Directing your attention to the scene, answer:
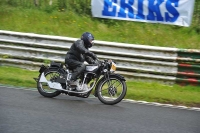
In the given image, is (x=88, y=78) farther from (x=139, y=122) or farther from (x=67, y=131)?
(x=67, y=131)

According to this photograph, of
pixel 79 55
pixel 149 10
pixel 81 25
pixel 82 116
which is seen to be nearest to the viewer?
pixel 82 116

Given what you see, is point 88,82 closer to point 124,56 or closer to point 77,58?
point 77,58

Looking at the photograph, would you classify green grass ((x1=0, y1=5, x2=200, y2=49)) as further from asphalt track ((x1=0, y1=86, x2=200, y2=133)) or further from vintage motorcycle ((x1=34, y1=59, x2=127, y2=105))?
asphalt track ((x1=0, y1=86, x2=200, y2=133))

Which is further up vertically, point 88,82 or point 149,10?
point 149,10

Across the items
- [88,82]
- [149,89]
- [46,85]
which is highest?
[88,82]

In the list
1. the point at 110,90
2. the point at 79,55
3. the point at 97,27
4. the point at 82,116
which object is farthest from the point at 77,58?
the point at 97,27

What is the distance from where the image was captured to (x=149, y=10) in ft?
48.0

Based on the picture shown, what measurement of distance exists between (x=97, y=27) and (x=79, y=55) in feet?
16.8

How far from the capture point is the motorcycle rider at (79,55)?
10.2m

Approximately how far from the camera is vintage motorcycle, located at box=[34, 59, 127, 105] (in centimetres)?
998

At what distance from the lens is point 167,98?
35.6 feet

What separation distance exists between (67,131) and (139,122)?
66.4 inches

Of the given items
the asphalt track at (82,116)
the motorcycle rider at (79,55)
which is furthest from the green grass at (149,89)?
the motorcycle rider at (79,55)

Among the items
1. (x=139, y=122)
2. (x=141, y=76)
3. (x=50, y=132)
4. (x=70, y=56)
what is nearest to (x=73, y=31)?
(x=141, y=76)
